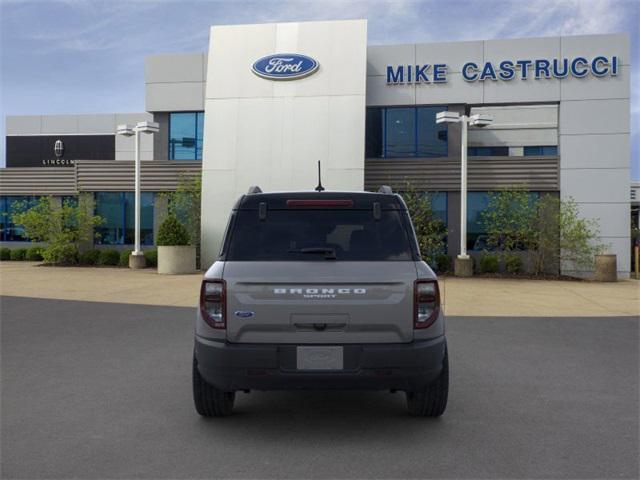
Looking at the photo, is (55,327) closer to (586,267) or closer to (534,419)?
(534,419)

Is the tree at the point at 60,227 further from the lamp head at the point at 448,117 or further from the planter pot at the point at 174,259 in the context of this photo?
the lamp head at the point at 448,117

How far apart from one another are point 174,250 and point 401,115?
1034 centimetres

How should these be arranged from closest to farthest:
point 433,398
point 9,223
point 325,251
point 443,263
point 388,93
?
point 325,251
point 433,398
point 443,263
point 388,93
point 9,223

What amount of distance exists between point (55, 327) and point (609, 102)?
786 inches

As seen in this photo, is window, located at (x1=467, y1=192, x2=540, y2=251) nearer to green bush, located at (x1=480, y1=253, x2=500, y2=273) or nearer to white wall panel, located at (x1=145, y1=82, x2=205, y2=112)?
green bush, located at (x1=480, y1=253, x2=500, y2=273)

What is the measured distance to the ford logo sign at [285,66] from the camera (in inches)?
854

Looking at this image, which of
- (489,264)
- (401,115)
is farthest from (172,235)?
(489,264)

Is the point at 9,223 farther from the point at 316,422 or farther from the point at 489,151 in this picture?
the point at 316,422

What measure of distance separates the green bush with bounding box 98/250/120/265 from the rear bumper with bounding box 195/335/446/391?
20576 millimetres

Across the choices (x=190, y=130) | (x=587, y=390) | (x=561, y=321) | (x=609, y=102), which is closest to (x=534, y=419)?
(x=587, y=390)

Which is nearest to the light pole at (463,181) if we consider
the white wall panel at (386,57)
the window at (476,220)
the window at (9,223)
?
the window at (476,220)

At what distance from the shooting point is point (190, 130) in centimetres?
2581

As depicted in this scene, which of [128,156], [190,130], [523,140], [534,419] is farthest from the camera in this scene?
[128,156]

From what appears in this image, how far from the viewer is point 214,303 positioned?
14.5 feet
